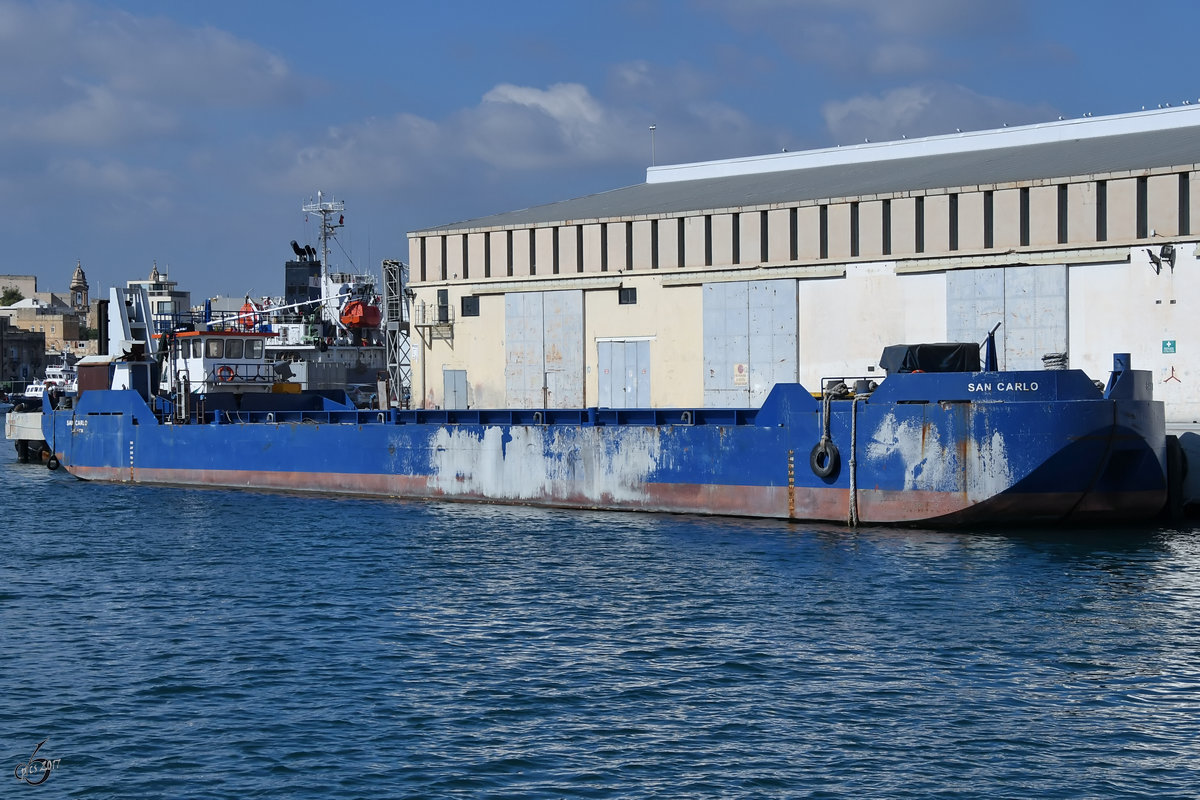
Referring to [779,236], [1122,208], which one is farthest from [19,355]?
[1122,208]

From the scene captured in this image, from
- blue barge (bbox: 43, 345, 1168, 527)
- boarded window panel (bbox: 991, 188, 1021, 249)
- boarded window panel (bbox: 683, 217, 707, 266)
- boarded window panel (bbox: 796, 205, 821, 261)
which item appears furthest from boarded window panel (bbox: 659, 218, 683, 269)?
blue barge (bbox: 43, 345, 1168, 527)

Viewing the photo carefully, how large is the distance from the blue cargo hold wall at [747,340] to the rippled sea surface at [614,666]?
13.0 meters

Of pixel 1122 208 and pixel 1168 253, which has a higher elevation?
pixel 1122 208

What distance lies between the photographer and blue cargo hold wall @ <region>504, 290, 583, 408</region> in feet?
140

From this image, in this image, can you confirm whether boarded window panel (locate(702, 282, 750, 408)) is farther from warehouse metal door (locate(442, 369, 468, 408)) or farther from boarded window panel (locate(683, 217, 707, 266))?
warehouse metal door (locate(442, 369, 468, 408))

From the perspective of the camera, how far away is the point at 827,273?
37.9 meters

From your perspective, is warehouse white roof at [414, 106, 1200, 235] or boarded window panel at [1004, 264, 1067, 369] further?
warehouse white roof at [414, 106, 1200, 235]

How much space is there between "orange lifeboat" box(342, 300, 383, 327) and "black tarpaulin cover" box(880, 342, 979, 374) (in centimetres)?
4508

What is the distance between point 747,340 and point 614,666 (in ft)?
80.1

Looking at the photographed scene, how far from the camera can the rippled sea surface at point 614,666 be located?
12.2 m

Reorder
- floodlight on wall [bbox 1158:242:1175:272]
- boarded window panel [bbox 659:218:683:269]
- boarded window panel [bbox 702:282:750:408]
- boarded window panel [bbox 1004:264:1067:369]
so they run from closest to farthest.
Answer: floodlight on wall [bbox 1158:242:1175:272] → boarded window panel [bbox 1004:264:1067:369] → boarded window panel [bbox 702:282:750:408] → boarded window panel [bbox 659:218:683:269]

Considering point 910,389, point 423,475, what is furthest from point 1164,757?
point 423,475

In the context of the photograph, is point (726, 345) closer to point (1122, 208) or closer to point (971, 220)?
point (971, 220)

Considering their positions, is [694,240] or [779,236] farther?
[694,240]
